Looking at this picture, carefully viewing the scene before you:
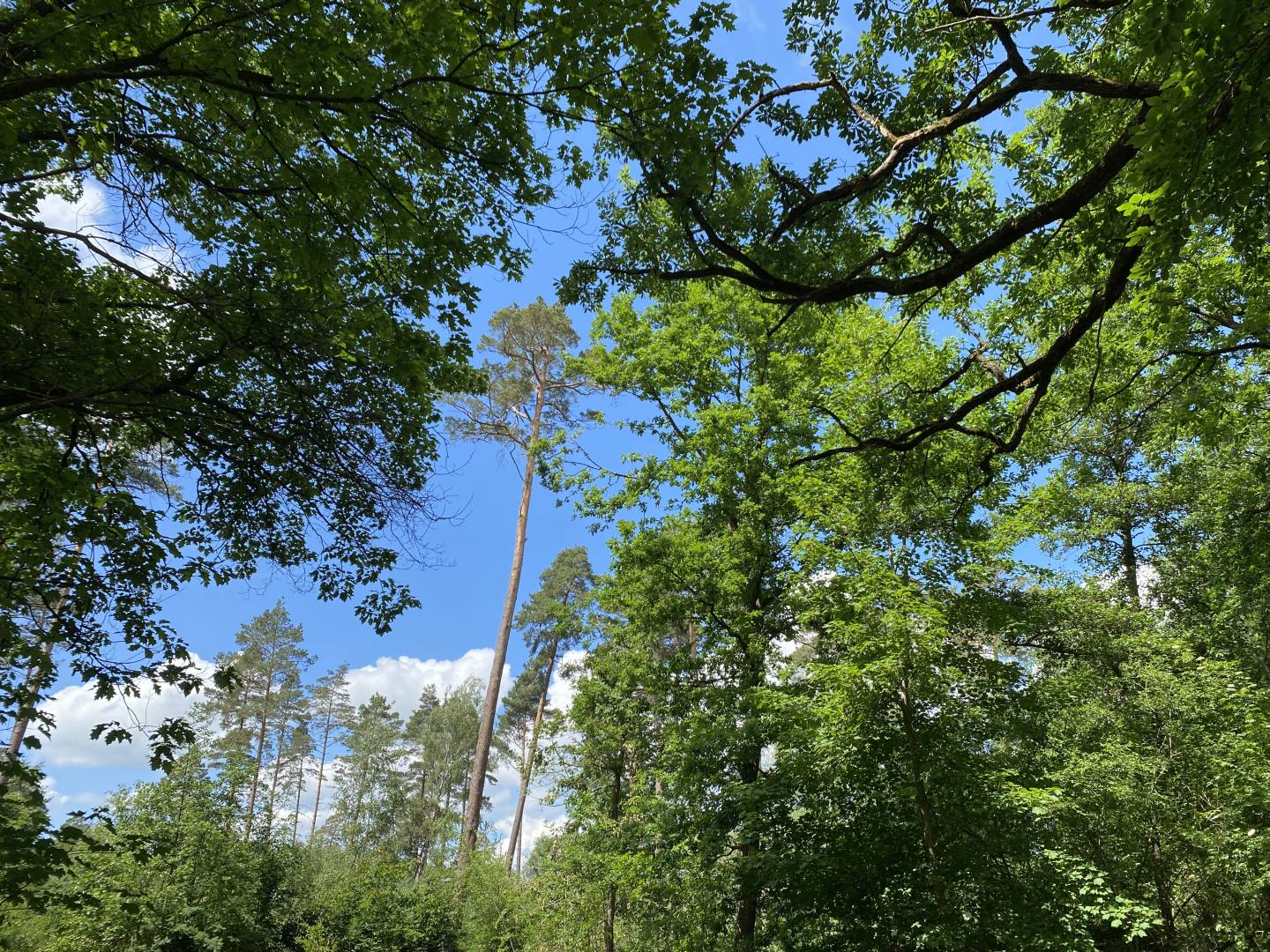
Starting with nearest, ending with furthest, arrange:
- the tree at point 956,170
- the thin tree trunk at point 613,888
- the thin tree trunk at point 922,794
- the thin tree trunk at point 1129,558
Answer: the tree at point 956,170
the thin tree trunk at point 922,794
the thin tree trunk at point 613,888
the thin tree trunk at point 1129,558

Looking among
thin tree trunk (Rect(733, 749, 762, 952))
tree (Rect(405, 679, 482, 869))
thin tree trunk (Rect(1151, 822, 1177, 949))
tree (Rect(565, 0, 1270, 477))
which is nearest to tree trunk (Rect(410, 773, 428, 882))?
tree (Rect(405, 679, 482, 869))

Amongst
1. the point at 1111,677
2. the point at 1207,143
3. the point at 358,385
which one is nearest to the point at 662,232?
the point at 358,385

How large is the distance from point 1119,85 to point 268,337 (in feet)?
16.8

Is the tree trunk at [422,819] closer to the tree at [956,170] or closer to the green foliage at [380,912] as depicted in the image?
the green foliage at [380,912]

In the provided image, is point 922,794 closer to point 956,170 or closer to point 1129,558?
point 956,170

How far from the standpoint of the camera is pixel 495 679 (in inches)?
698

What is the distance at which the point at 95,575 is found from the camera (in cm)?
486

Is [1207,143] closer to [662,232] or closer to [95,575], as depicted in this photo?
[662,232]

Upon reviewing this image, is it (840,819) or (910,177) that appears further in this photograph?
(840,819)

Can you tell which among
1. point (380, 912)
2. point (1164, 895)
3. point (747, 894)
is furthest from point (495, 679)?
point (1164, 895)

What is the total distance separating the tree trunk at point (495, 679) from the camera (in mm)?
16859

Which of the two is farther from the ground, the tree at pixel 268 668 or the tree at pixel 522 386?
the tree at pixel 522 386

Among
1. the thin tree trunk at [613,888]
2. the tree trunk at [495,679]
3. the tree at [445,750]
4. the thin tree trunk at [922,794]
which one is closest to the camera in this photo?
the thin tree trunk at [922,794]

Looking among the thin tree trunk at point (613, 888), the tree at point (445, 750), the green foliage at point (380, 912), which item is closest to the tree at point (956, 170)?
the thin tree trunk at point (613, 888)
